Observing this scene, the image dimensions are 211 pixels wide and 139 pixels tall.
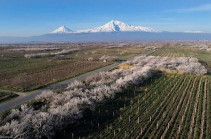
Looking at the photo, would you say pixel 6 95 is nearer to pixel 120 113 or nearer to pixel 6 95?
pixel 6 95

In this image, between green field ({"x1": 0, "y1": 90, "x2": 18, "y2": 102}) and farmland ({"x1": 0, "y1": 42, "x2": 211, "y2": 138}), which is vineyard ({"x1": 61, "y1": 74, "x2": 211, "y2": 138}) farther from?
green field ({"x1": 0, "y1": 90, "x2": 18, "y2": 102})

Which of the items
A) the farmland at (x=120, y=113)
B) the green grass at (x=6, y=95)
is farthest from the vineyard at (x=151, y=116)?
the green grass at (x=6, y=95)

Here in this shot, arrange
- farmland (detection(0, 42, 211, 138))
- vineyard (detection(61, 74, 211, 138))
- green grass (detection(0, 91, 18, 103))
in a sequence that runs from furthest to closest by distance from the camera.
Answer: green grass (detection(0, 91, 18, 103)), vineyard (detection(61, 74, 211, 138)), farmland (detection(0, 42, 211, 138))

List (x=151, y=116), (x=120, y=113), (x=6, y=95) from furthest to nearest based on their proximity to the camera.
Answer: (x=6, y=95) < (x=120, y=113) < (x=151, y=116)

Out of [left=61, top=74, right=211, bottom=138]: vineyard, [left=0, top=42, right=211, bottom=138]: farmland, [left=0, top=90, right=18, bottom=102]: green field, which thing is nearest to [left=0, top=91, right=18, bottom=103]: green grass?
[left=0, top=90, right=18, bottom=102]: green field

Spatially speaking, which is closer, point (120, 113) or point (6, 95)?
point (120, 113)

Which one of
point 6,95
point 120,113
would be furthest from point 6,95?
point 120,113

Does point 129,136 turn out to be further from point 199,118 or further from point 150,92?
point 150,92

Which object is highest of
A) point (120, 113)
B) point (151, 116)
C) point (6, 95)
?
point (6, 95)
